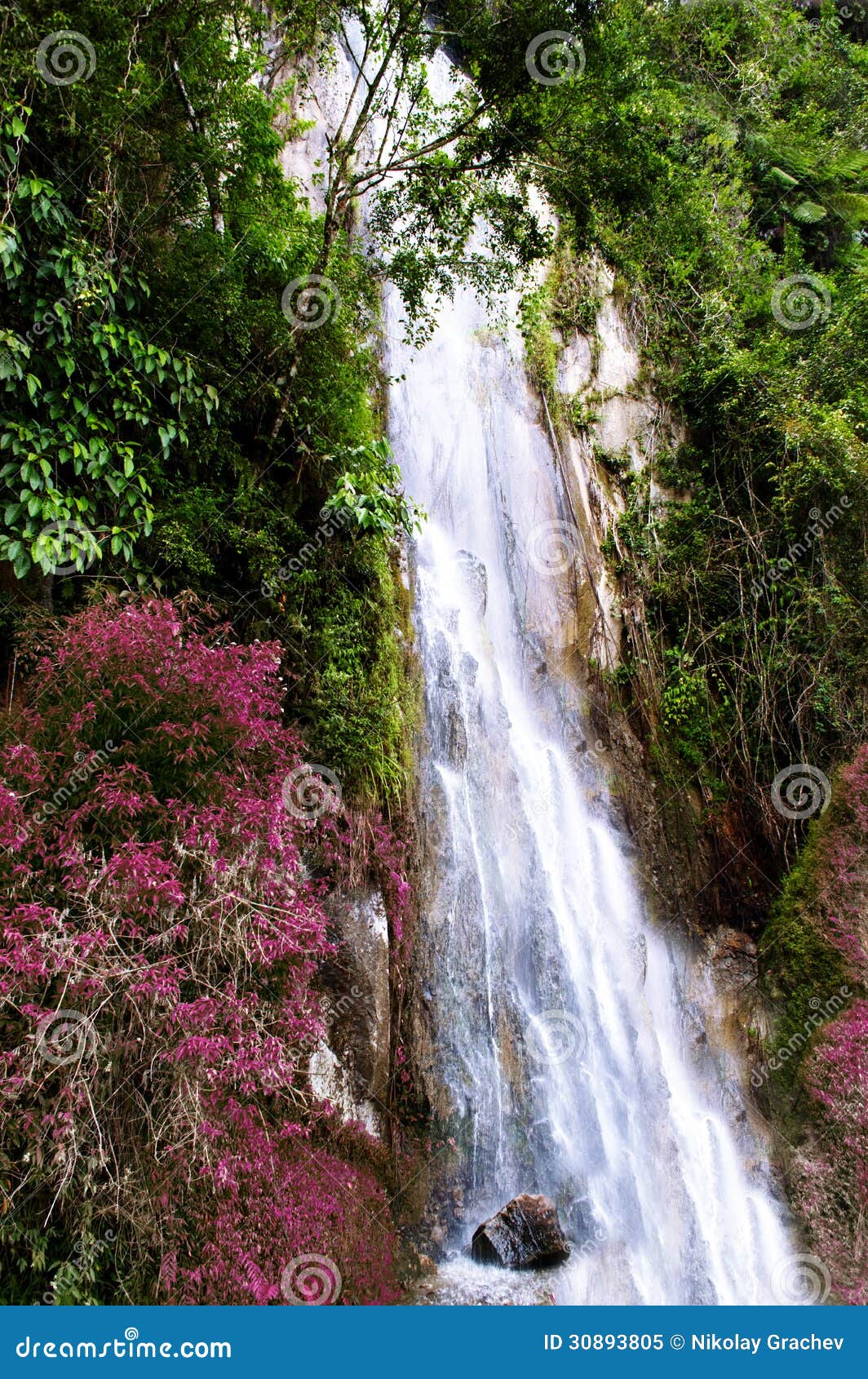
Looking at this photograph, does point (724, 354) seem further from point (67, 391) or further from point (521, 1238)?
point (521, 1238)

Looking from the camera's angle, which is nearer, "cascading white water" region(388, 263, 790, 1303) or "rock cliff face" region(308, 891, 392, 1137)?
"rock cliff face" region(308, 891, 392, 1137)

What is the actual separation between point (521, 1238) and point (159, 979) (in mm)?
3257

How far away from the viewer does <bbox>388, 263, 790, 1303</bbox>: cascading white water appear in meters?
5.85

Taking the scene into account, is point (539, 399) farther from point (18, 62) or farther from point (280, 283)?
point (18, 62)

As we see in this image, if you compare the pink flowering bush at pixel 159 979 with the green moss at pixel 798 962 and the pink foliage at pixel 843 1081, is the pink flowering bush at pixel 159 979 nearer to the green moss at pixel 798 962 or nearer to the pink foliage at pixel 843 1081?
the pink foliage at pixel 843 1081

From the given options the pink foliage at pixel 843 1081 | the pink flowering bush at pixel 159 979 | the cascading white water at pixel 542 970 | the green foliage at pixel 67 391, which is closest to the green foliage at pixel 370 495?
the cascading white water at pixel 542 970

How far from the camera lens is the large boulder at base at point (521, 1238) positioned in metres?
5.21

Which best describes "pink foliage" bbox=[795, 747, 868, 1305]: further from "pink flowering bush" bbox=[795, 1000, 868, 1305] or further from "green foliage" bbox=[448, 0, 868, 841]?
"green foliage" bbox=[448, 0, 868, 841]

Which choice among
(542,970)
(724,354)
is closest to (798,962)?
(542,970)

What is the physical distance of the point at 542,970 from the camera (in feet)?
22.0

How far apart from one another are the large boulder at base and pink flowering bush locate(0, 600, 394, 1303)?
0.73 metres

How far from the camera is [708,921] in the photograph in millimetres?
8602

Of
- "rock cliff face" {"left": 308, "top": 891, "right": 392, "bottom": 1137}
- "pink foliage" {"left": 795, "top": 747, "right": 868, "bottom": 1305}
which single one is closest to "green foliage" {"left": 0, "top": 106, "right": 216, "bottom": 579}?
"rock cliff face" {"left": 308, "top": 891, "right": 392, "bottom": 1137}

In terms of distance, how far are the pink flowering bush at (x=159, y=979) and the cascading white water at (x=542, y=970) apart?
147 cm
